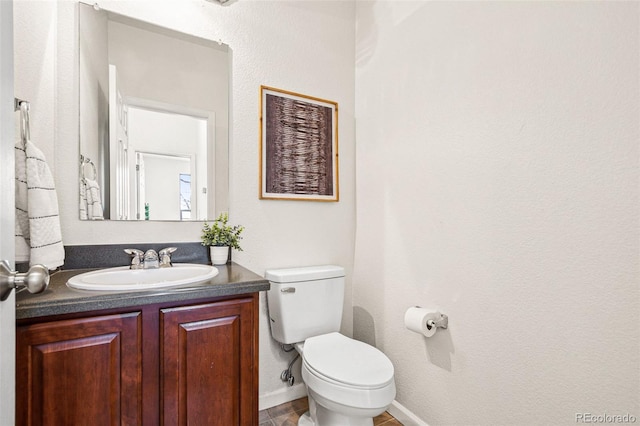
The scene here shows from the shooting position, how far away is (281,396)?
190cm

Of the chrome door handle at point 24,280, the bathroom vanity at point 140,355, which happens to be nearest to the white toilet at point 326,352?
the bathroom vanity at point 140,355

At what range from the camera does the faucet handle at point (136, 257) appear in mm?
1444

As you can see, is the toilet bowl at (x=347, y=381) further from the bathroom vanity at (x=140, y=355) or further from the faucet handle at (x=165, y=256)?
the faucet handle at (x=165, y=256)

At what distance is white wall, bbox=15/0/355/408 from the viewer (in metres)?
1.40

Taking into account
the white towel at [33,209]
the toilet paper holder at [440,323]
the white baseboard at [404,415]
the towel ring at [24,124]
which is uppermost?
the towel ring at [24,124]

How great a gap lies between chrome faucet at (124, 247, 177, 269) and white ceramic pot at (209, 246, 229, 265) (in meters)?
0.20

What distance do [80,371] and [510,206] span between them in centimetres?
160

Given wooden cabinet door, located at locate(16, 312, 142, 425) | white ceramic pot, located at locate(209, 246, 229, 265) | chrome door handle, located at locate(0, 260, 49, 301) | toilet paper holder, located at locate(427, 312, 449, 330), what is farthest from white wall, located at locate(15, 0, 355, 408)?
chrome door handle, located at locate(0, 260, 49, 301)

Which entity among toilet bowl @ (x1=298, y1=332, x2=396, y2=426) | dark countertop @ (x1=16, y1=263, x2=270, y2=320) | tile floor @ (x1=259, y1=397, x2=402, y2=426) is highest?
dark countertop @ (x1=16, y1=263, x2=270, y2=320)

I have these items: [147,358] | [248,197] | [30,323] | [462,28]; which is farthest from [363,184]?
[30,323]

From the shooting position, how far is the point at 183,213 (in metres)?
1.67

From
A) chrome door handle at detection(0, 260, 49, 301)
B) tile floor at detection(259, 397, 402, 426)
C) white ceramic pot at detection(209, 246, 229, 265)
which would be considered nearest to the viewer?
chrome door handle at detection(0, 260, 49, 301)

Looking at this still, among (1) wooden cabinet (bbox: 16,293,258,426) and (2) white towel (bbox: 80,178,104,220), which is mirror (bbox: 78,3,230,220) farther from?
(1) wooden cabinet (bbox: 16,293,258,426)

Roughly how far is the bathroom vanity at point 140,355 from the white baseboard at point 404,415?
879 millimetres
